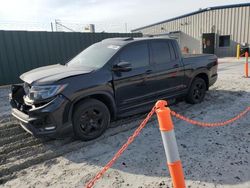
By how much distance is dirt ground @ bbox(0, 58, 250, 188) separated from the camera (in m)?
3.24

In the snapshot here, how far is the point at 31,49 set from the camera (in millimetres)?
11109

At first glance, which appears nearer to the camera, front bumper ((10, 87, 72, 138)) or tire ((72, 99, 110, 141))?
front bumper ((10, 87, 72, 138))

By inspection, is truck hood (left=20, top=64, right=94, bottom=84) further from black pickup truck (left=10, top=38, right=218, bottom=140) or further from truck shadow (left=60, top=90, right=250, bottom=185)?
truck shadow (left=60, top=90, right=250, bottom=185)

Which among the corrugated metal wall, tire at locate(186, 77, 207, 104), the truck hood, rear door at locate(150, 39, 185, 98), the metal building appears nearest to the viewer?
the truck hood

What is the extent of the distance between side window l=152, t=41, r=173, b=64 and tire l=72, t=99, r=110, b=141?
1782mm

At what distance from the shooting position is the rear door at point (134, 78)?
476 centimetres

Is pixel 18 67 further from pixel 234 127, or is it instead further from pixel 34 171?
pixel 234 127

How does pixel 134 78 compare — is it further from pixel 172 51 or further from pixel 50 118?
pixel 50 118

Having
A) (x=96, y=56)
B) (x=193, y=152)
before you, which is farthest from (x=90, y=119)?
(x=193, y=152)

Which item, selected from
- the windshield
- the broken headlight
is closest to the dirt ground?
the broken headlight

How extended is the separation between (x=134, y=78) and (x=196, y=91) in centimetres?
245

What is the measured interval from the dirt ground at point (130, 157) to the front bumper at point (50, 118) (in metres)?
0.41

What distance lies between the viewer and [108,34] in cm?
1427

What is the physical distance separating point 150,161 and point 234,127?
222 cm
